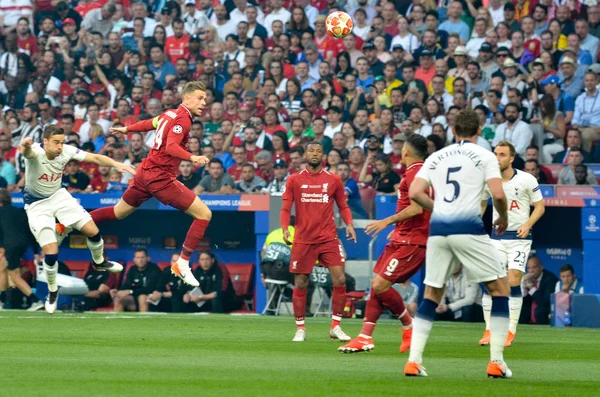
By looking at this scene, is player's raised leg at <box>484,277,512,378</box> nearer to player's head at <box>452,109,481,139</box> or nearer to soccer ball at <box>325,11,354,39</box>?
player's head at <box>452,109,481,139</box>

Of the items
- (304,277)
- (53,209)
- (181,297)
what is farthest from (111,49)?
(304,277)

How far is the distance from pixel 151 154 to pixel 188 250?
4.33ft

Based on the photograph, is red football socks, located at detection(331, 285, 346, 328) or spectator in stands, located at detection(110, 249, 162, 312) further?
spectator in stands, located at detection(110, 249, 162, 312)

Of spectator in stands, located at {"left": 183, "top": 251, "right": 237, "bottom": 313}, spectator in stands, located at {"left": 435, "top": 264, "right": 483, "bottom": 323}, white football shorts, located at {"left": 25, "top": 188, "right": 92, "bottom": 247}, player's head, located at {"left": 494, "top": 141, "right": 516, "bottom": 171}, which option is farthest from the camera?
spectator in stands, located at {"left": 183, "top": 251, "right": 237, "bottom": 313}

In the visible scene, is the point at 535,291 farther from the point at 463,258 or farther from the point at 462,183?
the point at 462,183

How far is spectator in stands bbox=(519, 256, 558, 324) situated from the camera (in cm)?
1883

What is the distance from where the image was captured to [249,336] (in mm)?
13602

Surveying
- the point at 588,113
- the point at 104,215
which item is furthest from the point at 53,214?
the point at 588,113

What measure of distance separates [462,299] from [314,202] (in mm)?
5739

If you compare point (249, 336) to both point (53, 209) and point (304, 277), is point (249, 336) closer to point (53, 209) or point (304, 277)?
point (304, 277)

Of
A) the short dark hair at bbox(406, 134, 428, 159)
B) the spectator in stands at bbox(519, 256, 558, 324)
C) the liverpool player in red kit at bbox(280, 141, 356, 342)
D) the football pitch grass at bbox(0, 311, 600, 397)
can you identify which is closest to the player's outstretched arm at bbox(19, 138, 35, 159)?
the football pitch grass at bbox(0, 311, 600, 397)

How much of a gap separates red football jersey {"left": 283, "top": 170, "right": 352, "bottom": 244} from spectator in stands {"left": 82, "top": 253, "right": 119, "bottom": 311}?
792 centimetres

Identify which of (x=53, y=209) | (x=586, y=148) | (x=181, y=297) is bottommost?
(x=181, y=297)

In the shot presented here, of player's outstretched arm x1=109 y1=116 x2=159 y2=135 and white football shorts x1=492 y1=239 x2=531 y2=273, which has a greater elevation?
player's outstretched arm x1=109 y1=116 x2=159 y2=135
